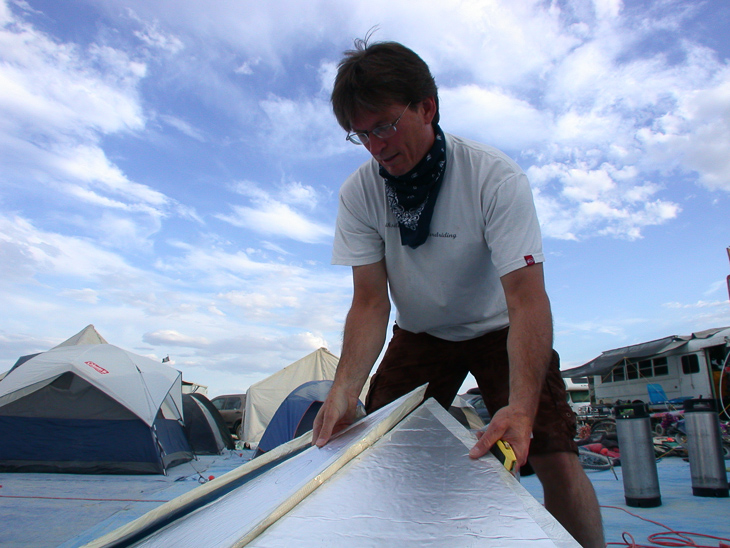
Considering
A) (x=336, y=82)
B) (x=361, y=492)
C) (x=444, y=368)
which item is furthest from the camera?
(x=444, y=368)

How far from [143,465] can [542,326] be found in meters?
6.21

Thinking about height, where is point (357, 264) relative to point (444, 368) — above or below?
above

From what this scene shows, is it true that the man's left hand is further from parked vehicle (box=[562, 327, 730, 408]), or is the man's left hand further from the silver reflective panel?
parked vehicle (box=[562, 327, 730, 408])

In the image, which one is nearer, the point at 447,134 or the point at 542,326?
the point at 542,326

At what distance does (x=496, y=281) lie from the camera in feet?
6.05

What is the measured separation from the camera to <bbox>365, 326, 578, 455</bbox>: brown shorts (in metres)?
1.69

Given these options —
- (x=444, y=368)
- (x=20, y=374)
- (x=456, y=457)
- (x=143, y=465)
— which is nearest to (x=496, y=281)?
(x=444, y=368)

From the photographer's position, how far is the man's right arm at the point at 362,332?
67.2 inches

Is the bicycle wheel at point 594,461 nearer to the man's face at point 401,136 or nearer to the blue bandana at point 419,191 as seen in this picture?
the blue bandana at point 419,191

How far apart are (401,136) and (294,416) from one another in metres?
6.46

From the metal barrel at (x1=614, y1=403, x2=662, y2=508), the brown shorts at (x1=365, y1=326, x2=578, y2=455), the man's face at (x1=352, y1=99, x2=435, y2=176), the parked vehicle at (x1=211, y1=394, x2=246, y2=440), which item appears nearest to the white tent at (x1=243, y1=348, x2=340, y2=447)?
the parked vehicle at (x1=211, y1=394, x2=246, y2=440)

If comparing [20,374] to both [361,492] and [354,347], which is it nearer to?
[354,347]

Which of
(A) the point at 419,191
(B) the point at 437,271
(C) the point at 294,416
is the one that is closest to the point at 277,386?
(C) the point at 294,416

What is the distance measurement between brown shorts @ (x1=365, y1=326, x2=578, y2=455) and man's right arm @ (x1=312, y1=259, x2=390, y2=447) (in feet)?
0.56
